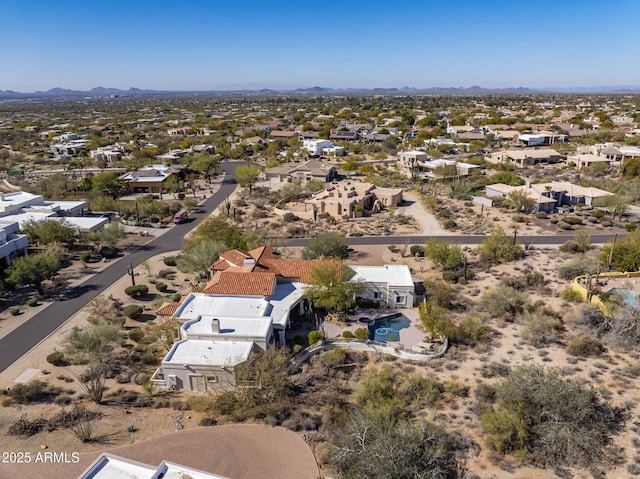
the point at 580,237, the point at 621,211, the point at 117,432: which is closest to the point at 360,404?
the point at 117,432

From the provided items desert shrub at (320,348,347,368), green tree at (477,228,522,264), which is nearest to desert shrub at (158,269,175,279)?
desert shrub at (320,348,347,368)

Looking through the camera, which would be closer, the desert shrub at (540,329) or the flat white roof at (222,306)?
the desert shrub at (540,329)

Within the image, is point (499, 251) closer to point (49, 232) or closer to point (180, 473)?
point (180, 473)

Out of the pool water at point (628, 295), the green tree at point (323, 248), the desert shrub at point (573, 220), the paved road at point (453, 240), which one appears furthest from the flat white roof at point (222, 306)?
the desert shrub at point (573, 220)

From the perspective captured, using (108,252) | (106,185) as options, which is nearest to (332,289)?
(108,252)

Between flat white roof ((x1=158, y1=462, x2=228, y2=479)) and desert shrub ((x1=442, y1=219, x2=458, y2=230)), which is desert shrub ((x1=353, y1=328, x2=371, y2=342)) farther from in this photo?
desert shrub ((x1=442, y1=219, x2=458, y2=230))

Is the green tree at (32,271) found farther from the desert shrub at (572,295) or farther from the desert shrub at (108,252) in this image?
the desert shrub at (572,295)
